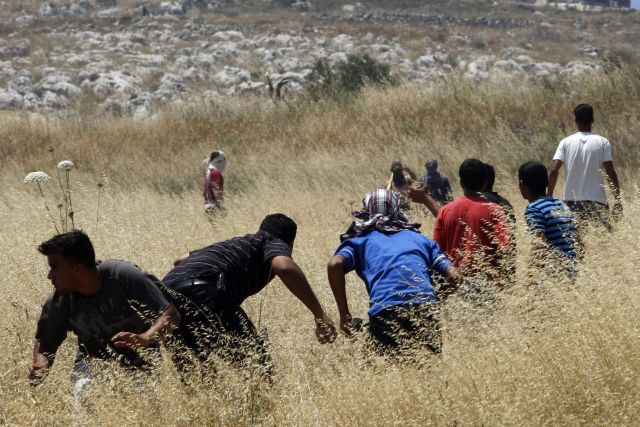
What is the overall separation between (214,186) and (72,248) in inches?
283

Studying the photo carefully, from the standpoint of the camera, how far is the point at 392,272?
5.22 meters

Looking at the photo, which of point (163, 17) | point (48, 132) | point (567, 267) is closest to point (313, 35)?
point (163, 17)

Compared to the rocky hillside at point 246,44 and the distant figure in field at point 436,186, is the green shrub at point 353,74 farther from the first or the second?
the distant figure in field at point 436,186

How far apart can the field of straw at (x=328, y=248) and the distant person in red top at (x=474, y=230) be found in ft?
1.10

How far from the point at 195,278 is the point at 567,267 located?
2.31 meters

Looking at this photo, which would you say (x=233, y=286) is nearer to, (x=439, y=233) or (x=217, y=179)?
(x=439, y=233)

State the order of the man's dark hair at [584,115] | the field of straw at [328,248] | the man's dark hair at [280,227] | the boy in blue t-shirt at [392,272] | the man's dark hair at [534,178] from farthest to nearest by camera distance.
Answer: the man's dark hair at [584,115] < the man's dark hair at [534,178] < the man's dark hair at [280,227] < the boy in blue t-shirt at [392,272] < the field of straw at [328,248]

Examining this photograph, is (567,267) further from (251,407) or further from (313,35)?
(313,35)

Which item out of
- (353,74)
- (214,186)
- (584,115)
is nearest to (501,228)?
(584,115)


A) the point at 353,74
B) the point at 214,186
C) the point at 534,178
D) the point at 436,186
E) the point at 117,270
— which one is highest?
the point at 117,270

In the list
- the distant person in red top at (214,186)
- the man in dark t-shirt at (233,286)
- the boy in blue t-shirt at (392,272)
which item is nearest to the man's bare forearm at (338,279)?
the boy in blue t-shirt at (392,272)

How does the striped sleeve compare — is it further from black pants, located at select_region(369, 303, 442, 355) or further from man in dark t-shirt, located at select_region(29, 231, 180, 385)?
man in dark t-shirt, located at select_region(29, 231, 180, 385)

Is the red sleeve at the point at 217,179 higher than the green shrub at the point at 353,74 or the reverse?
higher

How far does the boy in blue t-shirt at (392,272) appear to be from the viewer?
5059mm
